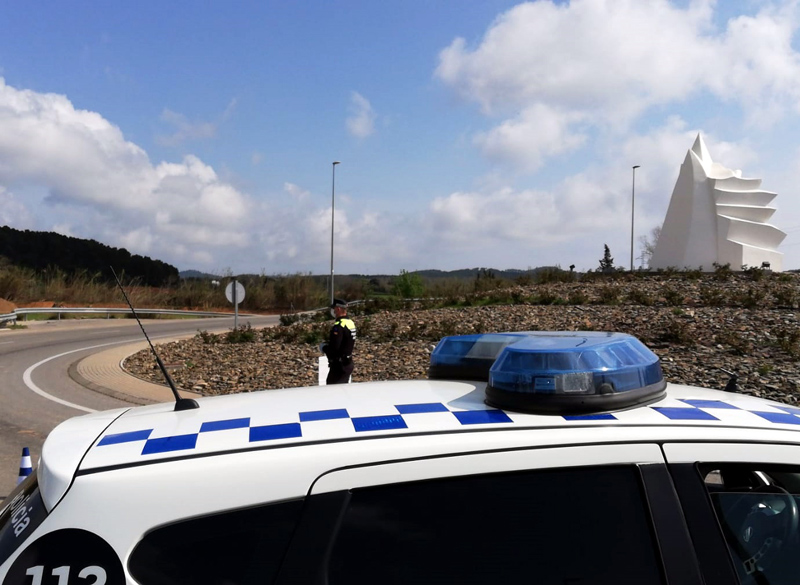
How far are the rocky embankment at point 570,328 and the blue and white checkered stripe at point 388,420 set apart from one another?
7.89 metres

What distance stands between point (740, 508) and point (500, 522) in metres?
0.87

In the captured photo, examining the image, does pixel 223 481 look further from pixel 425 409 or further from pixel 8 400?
pixel 8 400

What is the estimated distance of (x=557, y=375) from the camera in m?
1.83

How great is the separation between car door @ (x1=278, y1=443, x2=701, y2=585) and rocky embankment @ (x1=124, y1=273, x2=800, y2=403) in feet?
27.4

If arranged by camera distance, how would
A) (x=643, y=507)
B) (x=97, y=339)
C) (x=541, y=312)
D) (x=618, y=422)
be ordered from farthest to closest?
(x=97, y=339) < (x=541, y=312) < (x=618, y=422) < (x=643, y=507)

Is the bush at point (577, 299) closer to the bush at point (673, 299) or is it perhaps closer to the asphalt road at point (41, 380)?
the bush at point (673, 299)

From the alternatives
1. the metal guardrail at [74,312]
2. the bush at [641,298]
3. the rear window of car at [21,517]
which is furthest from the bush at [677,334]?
the metal guardrail at [74,312]

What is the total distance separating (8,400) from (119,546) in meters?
11.2

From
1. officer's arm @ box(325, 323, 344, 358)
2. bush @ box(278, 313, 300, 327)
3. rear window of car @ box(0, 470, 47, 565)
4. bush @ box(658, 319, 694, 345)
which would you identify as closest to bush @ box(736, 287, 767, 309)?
bush @ box(658, 319, 694, 345)

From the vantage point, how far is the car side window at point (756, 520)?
5.57 ft


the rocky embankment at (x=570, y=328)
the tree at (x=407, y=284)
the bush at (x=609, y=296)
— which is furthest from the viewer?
the tree at (x=407, y=284)

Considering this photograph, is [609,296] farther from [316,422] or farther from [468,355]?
[316,422]

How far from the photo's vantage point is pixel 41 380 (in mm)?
12953

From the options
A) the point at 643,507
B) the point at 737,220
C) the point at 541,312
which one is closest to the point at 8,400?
the point at 643,507
